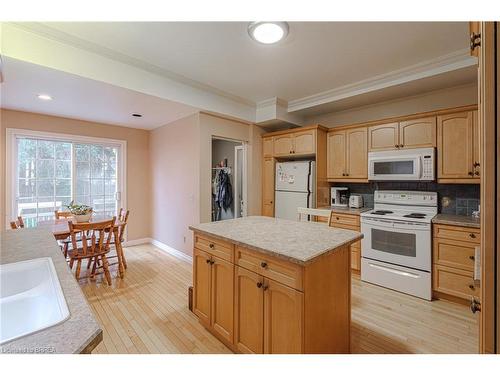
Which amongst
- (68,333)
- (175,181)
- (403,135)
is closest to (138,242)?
(175,181)

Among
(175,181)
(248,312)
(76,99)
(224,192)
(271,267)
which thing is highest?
(76,99)

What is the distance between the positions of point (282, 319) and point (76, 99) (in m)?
3.37

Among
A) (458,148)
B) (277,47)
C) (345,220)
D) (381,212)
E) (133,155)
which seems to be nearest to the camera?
(277,47)

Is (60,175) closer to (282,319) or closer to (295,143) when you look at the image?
(295,143)

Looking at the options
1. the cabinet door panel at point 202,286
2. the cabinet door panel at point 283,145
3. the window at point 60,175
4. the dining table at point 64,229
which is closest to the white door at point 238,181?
the cabinet door panel at point 283,145

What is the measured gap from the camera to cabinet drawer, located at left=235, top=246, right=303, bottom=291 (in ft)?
4.24

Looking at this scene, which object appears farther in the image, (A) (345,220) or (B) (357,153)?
(B) (357,153)

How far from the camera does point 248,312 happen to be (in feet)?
5.13

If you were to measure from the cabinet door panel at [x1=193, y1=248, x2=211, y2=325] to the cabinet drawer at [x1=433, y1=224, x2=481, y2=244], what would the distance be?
245 centimetres

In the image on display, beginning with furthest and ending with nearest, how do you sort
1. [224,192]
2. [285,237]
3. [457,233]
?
1. [224,192]
2. [457,233]
3. [285,237]

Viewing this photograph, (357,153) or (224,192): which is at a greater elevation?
(357,153)

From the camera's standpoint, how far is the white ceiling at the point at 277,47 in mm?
1924

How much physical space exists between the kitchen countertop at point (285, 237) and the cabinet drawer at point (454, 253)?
1.46 m

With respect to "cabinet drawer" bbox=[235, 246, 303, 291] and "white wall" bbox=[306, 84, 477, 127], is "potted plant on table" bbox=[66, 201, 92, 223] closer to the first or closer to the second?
"cabinet drawer" bbox=[235, 246, 303, 291]
